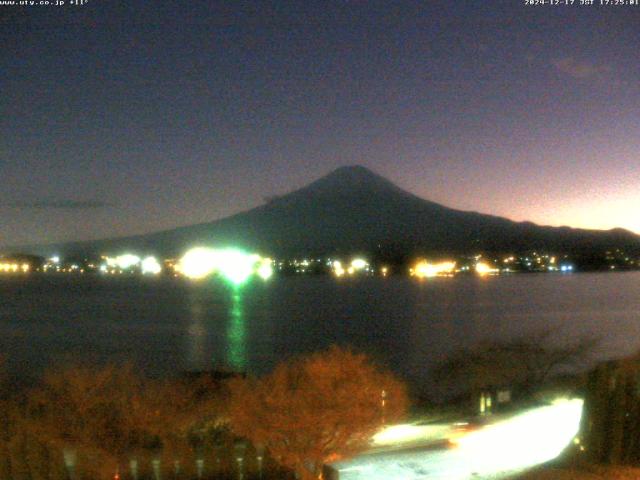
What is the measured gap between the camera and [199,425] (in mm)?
8805

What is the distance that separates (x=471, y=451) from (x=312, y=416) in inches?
82.2

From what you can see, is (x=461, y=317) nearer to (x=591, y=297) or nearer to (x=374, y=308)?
(x=374, y=308)

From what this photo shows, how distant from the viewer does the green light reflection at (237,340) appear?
94.7 ft

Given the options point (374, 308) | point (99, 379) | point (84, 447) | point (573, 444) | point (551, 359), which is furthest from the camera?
point (374, 308)

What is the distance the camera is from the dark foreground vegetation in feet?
23.8

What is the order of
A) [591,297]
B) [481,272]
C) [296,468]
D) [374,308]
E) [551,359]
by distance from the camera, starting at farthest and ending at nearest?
[481,272]
[591,297]
[374,308]
[551,359]
[296,468]

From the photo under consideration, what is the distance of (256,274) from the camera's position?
124 meters

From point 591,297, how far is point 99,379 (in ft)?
195

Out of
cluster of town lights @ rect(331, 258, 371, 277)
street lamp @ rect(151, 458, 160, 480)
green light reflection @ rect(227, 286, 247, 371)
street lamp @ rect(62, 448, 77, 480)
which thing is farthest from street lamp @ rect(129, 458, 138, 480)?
cluster of town lights @ rect(331, 258, 371, 277)

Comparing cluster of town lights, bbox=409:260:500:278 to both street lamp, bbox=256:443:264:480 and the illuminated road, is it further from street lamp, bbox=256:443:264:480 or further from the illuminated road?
street lamp, bbox=256:443:264:480

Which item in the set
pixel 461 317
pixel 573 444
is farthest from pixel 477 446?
pixel 461 317

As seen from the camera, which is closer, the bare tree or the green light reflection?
the bare tree

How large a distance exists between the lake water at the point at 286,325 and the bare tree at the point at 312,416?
1665 centimetres

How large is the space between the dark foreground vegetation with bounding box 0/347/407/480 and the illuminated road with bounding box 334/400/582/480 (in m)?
0.34
